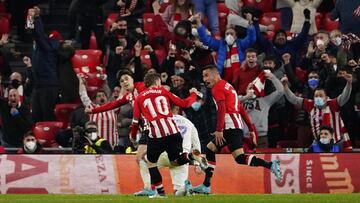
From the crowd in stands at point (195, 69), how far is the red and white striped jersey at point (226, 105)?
1961 millimetres

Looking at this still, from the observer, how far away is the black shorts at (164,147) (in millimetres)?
19312

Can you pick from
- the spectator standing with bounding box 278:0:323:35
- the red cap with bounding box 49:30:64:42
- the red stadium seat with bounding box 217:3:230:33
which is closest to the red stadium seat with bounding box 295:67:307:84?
the spectator standing with bounding box 278:0:323:35

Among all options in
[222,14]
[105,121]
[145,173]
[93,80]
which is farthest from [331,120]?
[93,80]

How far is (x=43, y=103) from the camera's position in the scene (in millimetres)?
25734

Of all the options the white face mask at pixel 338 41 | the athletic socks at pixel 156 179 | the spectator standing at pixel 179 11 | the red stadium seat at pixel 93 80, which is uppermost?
the spectator standing at pixel 179 11

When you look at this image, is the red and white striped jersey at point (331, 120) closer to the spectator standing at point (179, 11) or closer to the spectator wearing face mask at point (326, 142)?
the spectator wearing face mask at point (326, 142)

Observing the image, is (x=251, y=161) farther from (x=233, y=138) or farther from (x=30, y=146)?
(x=30, y=146)

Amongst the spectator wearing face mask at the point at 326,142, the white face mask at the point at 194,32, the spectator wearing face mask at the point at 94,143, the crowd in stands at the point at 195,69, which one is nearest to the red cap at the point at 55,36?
the crowd in stands at the point at 195,69

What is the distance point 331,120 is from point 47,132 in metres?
5.98

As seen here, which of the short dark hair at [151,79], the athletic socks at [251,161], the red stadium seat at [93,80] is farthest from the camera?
the red stadium seat at [93,80]

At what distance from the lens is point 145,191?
20094 millimetres

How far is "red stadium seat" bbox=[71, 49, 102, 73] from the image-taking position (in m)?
26.5

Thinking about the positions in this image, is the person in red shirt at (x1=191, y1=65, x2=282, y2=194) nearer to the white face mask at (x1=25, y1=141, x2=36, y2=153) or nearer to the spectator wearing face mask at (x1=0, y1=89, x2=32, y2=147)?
the white face mask at (x1=25, y1=141, x2=36, y2=153)

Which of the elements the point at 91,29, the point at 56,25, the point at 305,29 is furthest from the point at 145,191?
the point at 56,25
